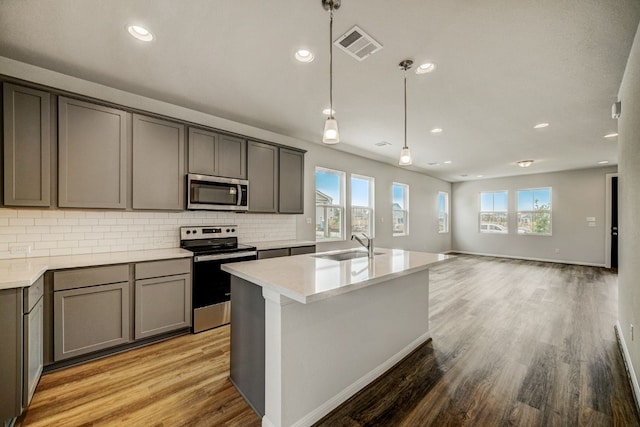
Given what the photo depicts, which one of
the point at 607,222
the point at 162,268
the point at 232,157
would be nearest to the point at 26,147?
the point at 162,268

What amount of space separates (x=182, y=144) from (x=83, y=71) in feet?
3.35

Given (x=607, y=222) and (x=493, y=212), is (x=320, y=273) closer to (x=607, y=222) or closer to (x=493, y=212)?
(x=607, y=222)

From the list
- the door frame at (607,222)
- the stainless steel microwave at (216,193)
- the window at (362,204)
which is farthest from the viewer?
the door frame at (607,222)

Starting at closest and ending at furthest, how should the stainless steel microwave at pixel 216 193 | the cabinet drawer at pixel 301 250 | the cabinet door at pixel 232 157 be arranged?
the stainless steel microwave at pixel 216 193 → the cabinet door at pixel 232 157 → the cabinet drawer at pixel 301 250

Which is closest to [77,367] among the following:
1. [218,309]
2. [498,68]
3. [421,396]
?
[218,309]

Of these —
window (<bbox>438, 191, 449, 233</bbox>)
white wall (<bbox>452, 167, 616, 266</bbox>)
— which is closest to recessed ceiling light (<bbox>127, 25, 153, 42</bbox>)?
window (<bbox>438, 191, 449, 233</bbox>)

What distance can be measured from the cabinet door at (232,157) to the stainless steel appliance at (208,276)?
0.79 metres

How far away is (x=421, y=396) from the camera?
77.6 inches

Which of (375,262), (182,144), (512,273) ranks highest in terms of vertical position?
(182,144)

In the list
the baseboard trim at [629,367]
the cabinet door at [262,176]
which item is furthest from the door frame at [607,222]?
the cabinet door at [262,176]

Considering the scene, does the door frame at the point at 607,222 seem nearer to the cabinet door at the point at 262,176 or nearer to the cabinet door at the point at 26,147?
the cabinet door at the point at 262,176

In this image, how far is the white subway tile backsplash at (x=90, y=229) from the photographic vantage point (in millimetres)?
2418

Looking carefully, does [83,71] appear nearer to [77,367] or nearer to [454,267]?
[77,367]

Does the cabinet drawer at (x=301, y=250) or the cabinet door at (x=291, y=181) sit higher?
the cabinet door at (x=291, y=181)
